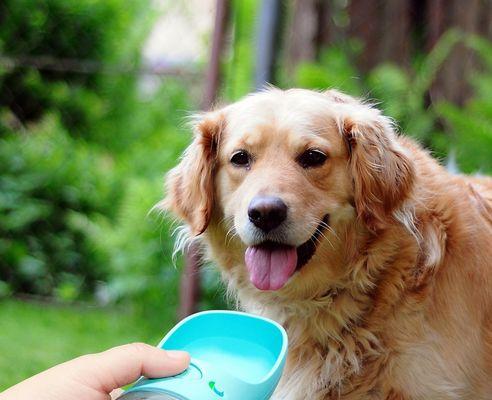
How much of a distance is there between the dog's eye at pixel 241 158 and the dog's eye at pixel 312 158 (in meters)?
0.22

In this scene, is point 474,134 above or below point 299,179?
below

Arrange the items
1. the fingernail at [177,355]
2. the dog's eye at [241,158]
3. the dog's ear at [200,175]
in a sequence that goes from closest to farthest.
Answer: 1. the fingernail at [177,355]
2. the dog's eye at [241,158]
3. the dog's ear at [200,175]

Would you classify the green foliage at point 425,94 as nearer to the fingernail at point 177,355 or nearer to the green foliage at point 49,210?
the green foliage at point 49,210

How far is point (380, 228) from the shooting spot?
3.15m

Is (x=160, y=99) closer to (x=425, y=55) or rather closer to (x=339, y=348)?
(x=425, y=55)

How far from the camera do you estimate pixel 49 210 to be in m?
→ 6.76

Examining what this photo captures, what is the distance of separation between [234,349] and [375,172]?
2.81 ft

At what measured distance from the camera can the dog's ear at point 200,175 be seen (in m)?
3.39

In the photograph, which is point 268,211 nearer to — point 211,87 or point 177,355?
point 177,355

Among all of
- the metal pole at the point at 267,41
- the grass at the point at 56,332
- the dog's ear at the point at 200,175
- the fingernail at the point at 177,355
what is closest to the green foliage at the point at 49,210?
the grass at the point at 56,332

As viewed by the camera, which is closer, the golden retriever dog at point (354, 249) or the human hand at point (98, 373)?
the human hand at point (98, 373)

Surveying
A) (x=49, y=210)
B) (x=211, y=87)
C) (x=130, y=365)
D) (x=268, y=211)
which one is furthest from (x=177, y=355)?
(x=49, y=210)

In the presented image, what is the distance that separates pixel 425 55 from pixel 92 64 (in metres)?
2.69

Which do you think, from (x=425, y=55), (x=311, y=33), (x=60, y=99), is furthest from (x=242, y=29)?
(x=60, y=99)
